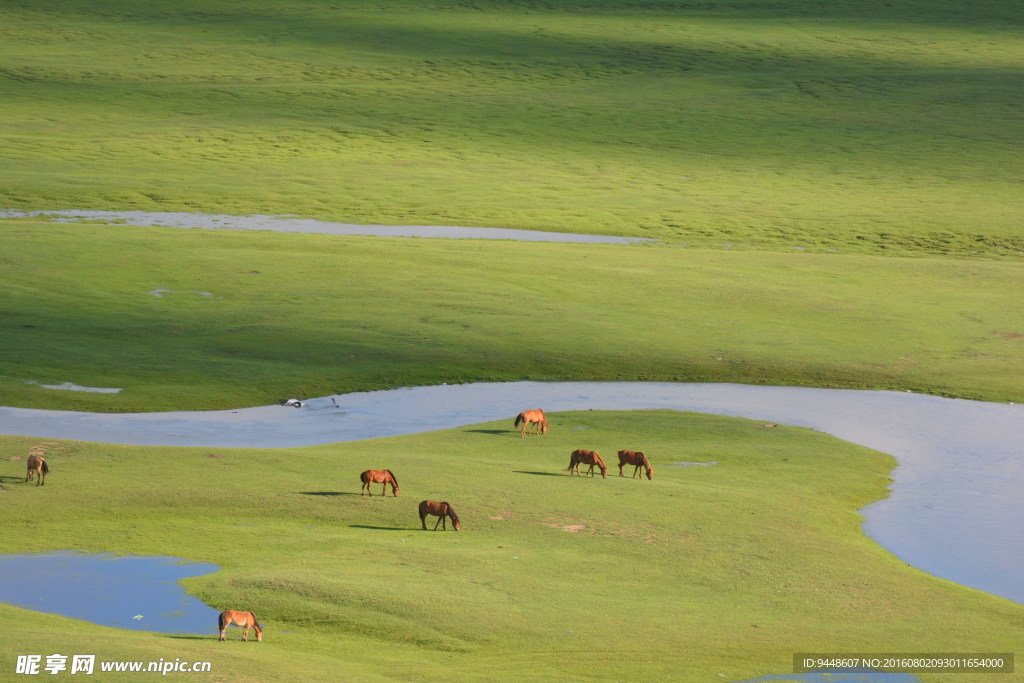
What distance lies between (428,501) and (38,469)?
718cm

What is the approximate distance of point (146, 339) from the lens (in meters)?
36.5

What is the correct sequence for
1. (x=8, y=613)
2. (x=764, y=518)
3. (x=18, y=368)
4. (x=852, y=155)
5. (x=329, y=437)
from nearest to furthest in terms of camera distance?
(x=8, y=613) < (x=764, y=518) < (x=329, y=437) < (x=18, y=368) < (x=852, y=155)

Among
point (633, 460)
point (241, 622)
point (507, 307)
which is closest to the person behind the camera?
point (241, 622)

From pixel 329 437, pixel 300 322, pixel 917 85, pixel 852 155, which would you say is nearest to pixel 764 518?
pixel 329 437

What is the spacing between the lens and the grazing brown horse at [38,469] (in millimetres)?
21875

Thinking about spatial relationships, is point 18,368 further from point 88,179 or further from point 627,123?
point 627,123

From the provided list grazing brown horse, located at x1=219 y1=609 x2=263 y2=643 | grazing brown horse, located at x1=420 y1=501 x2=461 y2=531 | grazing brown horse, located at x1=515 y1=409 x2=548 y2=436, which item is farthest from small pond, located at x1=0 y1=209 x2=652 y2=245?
grazing brown horse, located at x1=219 y1=609 x2=263 y2=643

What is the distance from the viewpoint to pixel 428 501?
20.7 m

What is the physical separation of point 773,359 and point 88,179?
4084cm

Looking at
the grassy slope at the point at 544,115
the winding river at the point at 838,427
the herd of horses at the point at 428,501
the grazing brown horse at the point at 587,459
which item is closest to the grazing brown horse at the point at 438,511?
the herd of horses at the point at 428,501

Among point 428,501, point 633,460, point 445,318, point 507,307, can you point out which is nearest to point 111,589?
point 428,501

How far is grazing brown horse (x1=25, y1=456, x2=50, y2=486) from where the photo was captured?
2188 cm

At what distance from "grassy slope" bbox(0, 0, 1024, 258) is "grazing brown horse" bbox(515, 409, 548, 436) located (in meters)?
30.2

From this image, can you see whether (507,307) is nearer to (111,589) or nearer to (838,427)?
(838,427)
